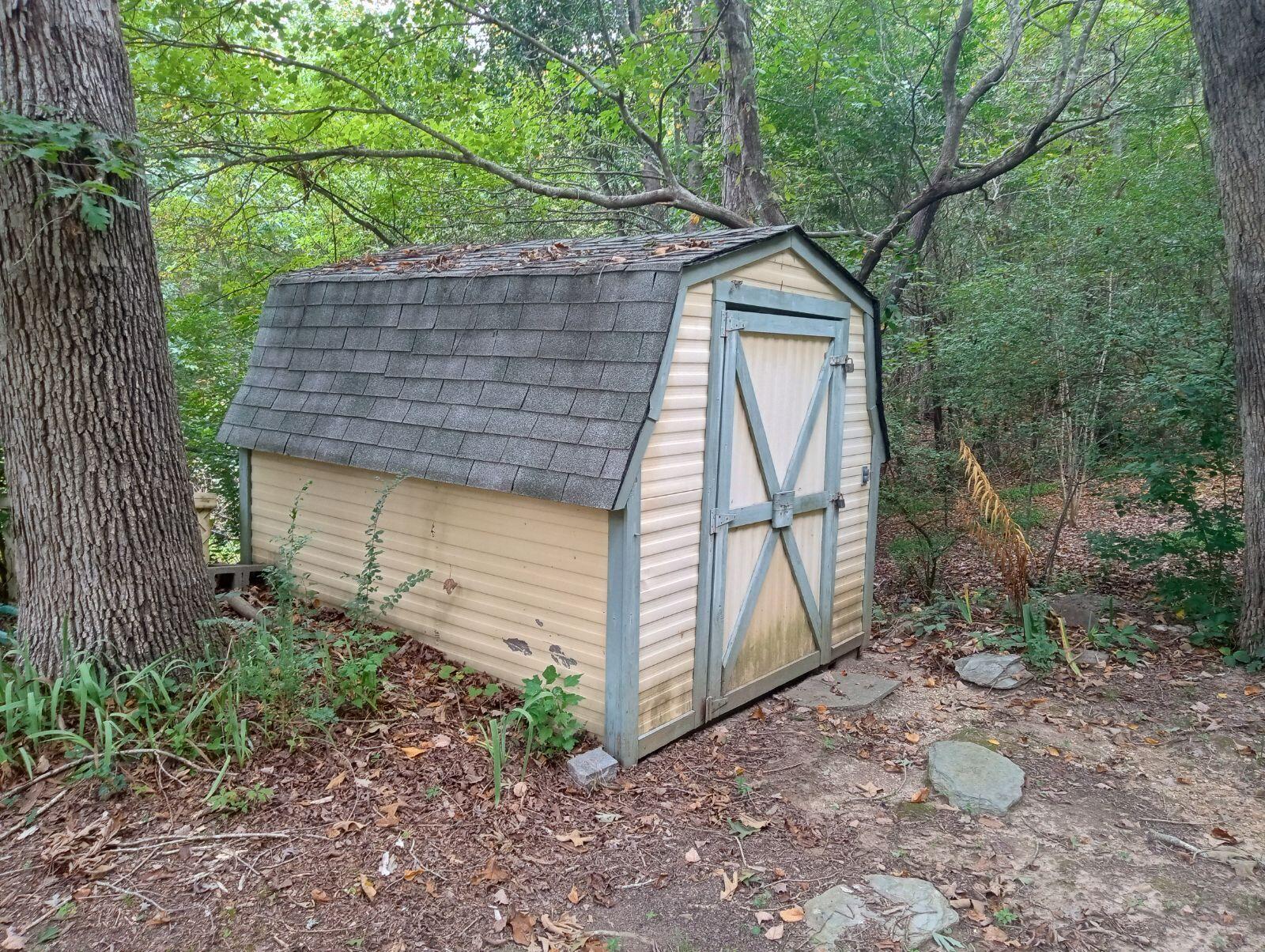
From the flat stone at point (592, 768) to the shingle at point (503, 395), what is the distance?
71.5 inches

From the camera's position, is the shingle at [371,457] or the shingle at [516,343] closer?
the shingle at [516,343]

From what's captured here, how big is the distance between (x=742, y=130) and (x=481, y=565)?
6248mm

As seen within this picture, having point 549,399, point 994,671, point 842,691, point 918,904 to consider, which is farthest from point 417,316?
point 994,671

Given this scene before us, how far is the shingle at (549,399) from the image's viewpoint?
3.98 meters

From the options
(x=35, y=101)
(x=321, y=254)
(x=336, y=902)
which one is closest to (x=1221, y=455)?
(x=336, y=902)

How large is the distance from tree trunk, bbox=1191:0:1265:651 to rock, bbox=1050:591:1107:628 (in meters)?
1.00

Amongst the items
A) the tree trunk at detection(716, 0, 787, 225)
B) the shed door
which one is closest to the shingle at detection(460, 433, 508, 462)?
A: the shed door

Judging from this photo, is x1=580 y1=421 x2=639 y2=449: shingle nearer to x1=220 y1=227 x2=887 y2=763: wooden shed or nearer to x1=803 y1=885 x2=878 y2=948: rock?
x1=220 y1=227 x2=887 y2=763: wooden shed

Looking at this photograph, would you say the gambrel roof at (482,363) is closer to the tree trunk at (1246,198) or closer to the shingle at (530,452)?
the shingle at (530,452)

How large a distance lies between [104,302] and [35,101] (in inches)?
34.7

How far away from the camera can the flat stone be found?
380 cm

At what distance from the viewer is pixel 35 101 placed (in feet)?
11.3

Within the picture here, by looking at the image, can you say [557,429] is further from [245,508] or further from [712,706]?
[245,508]

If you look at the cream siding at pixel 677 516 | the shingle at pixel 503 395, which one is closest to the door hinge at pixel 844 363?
the cream siding at pixel 677 516
